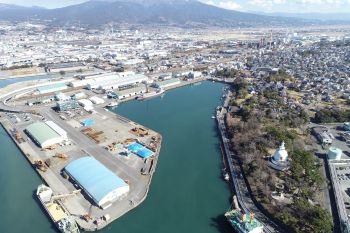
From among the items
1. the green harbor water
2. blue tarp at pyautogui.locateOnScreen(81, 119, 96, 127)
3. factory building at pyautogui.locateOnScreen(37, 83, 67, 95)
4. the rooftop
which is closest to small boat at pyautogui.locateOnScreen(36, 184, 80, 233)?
the green harbor water

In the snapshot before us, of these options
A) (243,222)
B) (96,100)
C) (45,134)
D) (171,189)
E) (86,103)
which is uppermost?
(45,134)

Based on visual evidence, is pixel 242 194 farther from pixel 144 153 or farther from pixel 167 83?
pixel 167 83

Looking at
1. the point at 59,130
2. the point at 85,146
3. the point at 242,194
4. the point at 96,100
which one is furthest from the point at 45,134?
the point at 242,194

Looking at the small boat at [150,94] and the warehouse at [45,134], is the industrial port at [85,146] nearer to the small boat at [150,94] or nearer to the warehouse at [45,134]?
the warehouse at [45,134]

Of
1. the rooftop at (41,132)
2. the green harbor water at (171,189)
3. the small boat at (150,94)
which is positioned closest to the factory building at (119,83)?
the small boat at (150,94)

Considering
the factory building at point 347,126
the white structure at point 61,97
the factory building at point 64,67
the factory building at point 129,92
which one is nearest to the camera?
the factory building at point 347,126

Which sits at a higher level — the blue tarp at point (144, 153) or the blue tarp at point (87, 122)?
the blue tarp at point (87, 122)

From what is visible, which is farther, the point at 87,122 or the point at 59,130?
the point at 87,122
